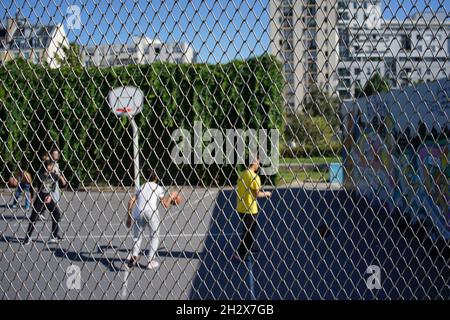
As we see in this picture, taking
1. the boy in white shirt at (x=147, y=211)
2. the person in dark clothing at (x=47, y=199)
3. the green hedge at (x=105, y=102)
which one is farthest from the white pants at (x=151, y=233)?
the person in dark clothing at (x=47, y=199)

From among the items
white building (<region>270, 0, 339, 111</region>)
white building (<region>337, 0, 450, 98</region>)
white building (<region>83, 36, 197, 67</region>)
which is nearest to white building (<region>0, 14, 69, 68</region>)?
white building (<region>83, 36, 197, 67</region>)

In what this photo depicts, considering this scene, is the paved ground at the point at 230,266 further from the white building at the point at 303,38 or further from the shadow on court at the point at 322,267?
the white building at the point at 303,38

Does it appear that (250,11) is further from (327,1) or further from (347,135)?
(347,135)

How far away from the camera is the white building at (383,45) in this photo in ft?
6.81

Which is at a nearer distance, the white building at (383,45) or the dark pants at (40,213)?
the white building at (383,45)

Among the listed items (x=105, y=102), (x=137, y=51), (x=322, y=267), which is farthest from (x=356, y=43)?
(x=322, y=267)

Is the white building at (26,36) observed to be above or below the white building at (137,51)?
above

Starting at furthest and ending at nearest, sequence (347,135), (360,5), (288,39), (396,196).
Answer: (396,196)
(347,135)
(288,39)
(360,5)

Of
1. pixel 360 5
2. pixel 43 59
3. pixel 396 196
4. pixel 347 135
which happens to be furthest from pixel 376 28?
pixel 396 196

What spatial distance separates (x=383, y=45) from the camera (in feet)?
7.25

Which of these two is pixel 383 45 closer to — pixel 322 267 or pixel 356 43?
pixel 356 43

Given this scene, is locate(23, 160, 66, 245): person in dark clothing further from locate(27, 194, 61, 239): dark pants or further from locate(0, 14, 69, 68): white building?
locate(0, 14, 69, 68): white building
